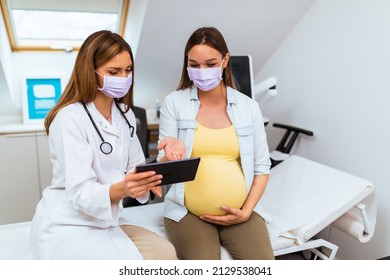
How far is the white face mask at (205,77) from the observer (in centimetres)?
147

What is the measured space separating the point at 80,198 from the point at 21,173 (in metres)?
1.64

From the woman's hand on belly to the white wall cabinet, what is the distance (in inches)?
62.6

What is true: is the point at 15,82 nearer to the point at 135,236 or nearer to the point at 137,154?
the point at 137,154

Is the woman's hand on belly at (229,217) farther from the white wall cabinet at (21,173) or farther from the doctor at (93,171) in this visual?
the white wall cabinet at (21,173)

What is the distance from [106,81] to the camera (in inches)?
49.1

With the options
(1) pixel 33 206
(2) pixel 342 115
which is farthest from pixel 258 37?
(1) pixel 33 206

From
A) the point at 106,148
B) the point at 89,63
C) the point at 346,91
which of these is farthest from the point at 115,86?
the point at 346,91

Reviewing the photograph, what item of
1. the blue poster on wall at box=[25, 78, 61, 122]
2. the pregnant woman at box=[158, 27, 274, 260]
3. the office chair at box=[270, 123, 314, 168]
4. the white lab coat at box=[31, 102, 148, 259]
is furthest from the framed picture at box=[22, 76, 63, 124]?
the office chair at box=[270, 123, 314, 168]

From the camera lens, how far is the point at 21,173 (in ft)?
8.24

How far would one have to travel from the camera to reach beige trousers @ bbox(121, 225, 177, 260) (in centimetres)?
129

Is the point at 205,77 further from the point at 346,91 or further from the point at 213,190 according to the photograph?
the point at 346,91

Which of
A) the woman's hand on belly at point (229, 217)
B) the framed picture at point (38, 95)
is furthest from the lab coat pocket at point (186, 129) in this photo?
the framed picture at point (38, 95)

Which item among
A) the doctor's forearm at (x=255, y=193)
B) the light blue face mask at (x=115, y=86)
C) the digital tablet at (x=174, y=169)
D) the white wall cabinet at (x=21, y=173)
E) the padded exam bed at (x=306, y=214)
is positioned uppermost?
the light blue face mask at (x=115, y=86)
